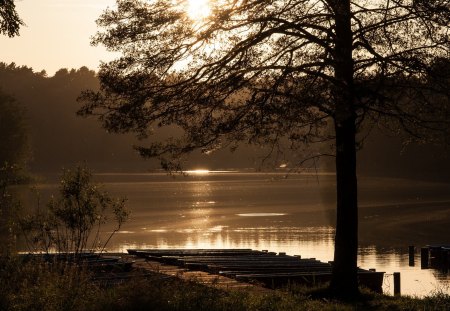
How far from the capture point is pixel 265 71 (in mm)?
18203

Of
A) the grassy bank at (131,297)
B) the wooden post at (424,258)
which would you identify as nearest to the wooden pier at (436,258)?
the wooden post at (424,258)

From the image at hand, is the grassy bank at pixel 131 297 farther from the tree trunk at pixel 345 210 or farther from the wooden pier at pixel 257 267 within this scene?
the wooden pier at pixel 257 267

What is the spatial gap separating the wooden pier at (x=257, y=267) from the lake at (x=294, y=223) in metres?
2.44

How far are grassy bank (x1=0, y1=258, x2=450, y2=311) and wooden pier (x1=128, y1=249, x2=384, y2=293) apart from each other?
3.64 m

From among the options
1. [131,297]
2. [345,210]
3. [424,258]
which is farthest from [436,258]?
[131,297]

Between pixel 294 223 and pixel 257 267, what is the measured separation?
30.8 metres

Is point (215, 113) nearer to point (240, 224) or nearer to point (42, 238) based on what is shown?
point (42, 238)

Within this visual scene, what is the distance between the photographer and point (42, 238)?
65.3 ft

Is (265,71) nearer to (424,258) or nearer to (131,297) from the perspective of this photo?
(131,297)

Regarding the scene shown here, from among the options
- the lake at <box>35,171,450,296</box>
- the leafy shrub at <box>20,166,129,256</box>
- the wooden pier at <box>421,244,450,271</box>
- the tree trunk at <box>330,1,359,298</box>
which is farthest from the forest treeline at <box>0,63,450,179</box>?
the tree trunk at <box>330,1,359,298</box>

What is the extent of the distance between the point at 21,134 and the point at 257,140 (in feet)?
245

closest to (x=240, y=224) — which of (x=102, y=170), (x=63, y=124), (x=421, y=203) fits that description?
(x=421, y=203)

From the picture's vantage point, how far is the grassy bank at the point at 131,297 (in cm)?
1316

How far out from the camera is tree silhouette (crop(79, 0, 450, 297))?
57.7 feet
